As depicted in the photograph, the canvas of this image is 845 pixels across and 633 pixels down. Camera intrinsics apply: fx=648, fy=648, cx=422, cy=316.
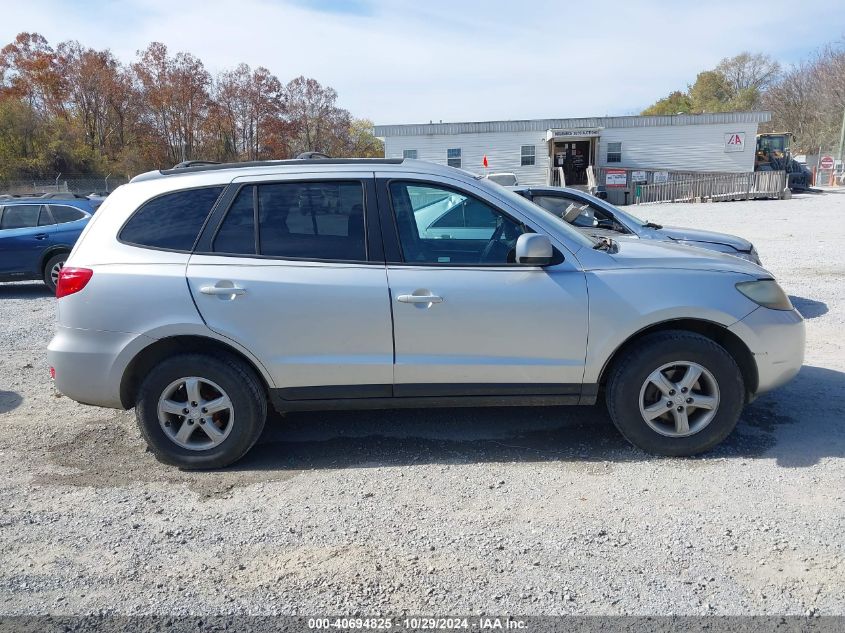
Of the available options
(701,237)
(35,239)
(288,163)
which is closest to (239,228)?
(288,163)

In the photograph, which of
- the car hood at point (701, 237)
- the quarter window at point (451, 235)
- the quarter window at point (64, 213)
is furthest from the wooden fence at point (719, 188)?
the quarter window at point (451, 235)

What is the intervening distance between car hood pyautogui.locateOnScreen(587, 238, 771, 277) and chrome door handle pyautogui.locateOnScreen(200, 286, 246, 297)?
6.99ft

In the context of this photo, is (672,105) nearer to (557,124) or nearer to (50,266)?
(557,124)

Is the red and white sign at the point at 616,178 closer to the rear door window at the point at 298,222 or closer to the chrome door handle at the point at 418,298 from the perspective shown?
the rear door window at the point at 298,222

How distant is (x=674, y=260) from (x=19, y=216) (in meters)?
11.4

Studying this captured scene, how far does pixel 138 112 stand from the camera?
176 ft

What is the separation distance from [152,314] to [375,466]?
1645 millimetres

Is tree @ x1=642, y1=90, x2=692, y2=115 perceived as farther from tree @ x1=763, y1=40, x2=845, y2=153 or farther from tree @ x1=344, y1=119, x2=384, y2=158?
tree @ x1=344, y1=119, x2=384, y2=158

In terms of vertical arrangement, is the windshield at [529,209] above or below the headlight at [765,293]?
above

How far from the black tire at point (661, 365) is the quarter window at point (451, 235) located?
99cm

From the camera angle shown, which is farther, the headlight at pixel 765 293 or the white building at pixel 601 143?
the white building at pixel 601 143

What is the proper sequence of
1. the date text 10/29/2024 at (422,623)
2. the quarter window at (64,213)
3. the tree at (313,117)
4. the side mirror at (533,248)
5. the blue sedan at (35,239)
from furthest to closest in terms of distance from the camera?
the tree at (313,117), the quarter window at (64,213), the blue sedan at (35,239), the side mirror at (533,248), the date text 10/29/2024 at (422,623)

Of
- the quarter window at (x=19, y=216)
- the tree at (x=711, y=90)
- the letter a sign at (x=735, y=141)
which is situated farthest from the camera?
the tree at (x=711, y=90)

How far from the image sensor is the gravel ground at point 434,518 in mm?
2832
